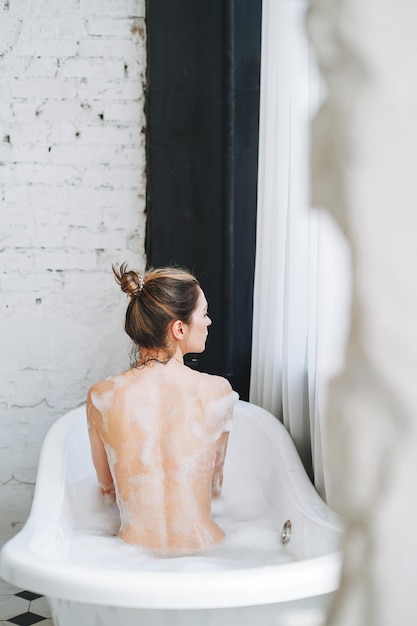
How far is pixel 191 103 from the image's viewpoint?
286 cm

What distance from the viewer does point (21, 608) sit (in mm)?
2582

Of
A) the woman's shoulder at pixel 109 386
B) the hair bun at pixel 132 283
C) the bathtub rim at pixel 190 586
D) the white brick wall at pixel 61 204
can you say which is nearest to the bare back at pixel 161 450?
the woman's shoulder at pixel 109 386

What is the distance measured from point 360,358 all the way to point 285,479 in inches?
70.3

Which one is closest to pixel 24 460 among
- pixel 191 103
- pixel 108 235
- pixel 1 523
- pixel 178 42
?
pixel 1 523

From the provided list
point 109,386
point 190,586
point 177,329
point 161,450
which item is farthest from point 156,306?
point 190,586

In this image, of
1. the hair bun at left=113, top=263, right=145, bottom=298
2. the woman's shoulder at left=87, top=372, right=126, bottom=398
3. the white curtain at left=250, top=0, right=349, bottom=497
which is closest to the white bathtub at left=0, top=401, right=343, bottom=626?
the white curtain at left=250, top=0, right=349, bottom=497

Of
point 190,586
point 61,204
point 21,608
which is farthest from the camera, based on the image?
point 61,204

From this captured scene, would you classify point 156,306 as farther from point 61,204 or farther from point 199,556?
point 61,204

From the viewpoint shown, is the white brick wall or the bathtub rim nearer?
the bathtub rim

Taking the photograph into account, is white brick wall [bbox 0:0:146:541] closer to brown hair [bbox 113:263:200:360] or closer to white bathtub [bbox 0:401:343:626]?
white bathtub [bbox 0:401:343:626]

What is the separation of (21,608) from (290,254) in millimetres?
1502

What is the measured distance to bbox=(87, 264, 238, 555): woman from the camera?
6.52 ft

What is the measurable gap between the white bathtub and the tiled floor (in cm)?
51

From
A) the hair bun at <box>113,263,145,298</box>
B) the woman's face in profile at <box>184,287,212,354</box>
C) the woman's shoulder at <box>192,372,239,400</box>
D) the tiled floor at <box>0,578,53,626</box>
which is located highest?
the hair bun at <box>113,263,145,298</box>
